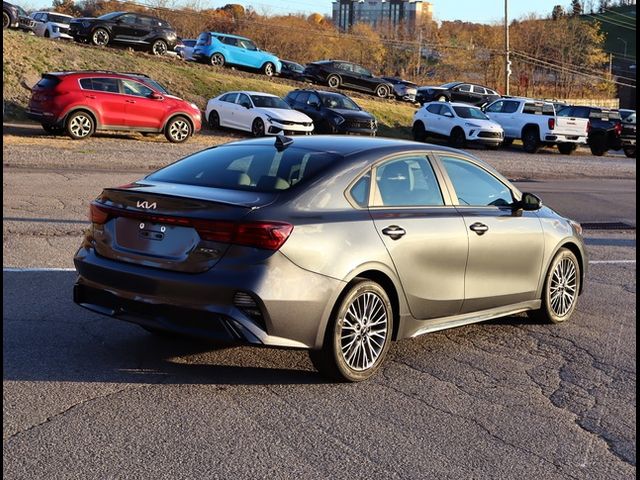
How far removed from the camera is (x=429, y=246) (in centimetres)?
668

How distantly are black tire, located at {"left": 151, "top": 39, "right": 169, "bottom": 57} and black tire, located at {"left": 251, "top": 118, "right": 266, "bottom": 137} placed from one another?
12204 mm

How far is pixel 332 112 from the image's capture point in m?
32.3

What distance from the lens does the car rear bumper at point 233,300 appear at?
18.5 ft

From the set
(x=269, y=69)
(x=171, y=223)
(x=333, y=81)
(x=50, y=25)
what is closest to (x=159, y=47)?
(x=269, y=69)

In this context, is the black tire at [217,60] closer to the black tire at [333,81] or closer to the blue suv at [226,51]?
the blue suv at [226,51]

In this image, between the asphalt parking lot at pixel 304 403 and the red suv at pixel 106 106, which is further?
the red suv at pixel 106 106

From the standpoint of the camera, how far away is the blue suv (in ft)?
137

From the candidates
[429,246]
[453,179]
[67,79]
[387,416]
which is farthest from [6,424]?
[67,79]

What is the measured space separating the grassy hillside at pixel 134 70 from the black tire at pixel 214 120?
2926mm

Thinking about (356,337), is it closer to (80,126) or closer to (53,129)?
(80,126)

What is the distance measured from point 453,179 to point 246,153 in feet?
5.47

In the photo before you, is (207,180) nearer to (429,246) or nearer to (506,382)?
(429,246)

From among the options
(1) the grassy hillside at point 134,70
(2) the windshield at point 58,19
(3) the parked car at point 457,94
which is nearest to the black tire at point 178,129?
(1) the grassy hillside at point 134,70

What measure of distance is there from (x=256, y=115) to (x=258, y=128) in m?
0.43
